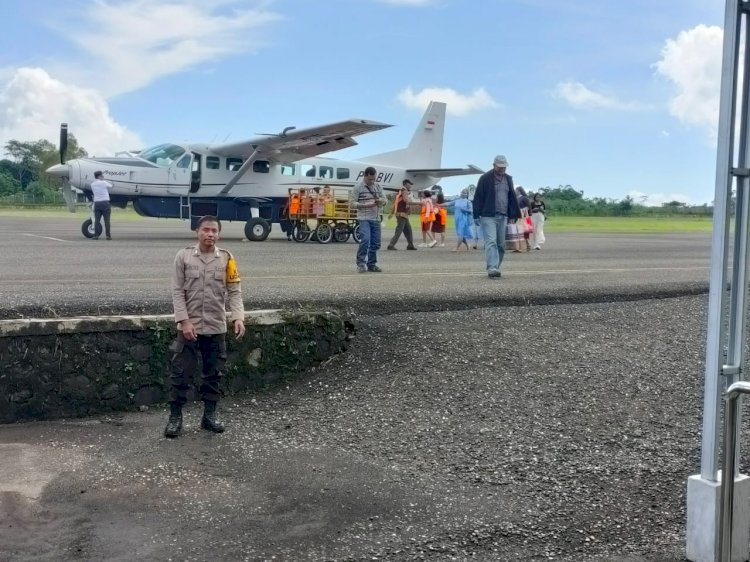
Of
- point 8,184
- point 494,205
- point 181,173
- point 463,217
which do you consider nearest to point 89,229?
point 181,173

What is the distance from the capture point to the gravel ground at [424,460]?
4.51 meters

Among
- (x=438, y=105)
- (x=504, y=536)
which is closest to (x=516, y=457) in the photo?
(x=504, y=536)

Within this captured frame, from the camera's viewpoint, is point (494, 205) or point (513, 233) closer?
point (494, 205)

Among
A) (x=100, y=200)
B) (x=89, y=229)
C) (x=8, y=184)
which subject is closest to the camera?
(x=100, y=200)

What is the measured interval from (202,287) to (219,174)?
18396 millimetres

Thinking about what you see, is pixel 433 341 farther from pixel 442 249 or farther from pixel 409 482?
pixel 442 249

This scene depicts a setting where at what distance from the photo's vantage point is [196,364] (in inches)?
254

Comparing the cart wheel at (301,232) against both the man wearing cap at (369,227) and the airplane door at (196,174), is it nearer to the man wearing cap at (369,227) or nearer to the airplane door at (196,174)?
the airplane door at (196,174)

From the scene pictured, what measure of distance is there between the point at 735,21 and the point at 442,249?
58.7 ft

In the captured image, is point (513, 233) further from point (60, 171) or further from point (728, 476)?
point (728, 476)

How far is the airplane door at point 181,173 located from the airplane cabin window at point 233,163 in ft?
4.26

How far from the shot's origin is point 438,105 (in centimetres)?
3750

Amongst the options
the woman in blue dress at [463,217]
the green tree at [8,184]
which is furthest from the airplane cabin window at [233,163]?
the green tree at [8,184]

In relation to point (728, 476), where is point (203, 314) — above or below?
above
